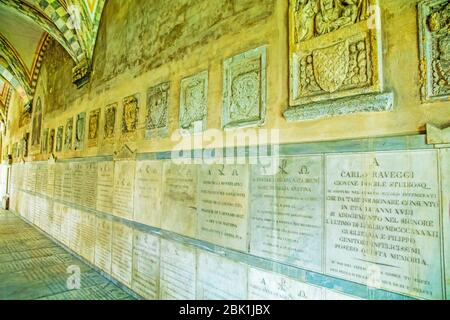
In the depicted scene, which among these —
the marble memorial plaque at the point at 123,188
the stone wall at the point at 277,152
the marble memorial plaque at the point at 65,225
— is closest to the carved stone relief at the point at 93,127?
the stone wall at the point at 277,152

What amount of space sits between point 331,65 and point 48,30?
6879 mm

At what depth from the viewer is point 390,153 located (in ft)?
5.30

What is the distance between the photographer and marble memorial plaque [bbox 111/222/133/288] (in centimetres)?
382

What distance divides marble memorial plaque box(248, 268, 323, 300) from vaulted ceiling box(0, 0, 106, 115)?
5128 millimetres

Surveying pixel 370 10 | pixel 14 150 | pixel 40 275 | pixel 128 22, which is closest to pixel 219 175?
pixel 370 10

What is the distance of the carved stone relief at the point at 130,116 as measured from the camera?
3.97m

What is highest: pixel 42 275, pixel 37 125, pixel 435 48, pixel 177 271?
pixel 37 125

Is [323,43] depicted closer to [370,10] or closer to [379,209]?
[370,10]

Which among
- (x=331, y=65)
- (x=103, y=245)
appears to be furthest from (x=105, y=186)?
(x=331, y=65)

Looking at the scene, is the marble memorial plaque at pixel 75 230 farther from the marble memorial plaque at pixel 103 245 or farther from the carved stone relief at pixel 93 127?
the carved stone relief at pixel 93 127

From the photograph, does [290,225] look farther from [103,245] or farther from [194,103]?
[103,245]

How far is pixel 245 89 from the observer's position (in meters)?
2.47

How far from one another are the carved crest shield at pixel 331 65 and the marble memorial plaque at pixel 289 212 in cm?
53

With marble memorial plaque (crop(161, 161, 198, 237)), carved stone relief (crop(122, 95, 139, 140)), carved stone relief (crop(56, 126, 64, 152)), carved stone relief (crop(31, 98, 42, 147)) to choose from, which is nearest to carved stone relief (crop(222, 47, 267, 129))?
marble memorial plaque (crop(161, 161, 198, 237))
